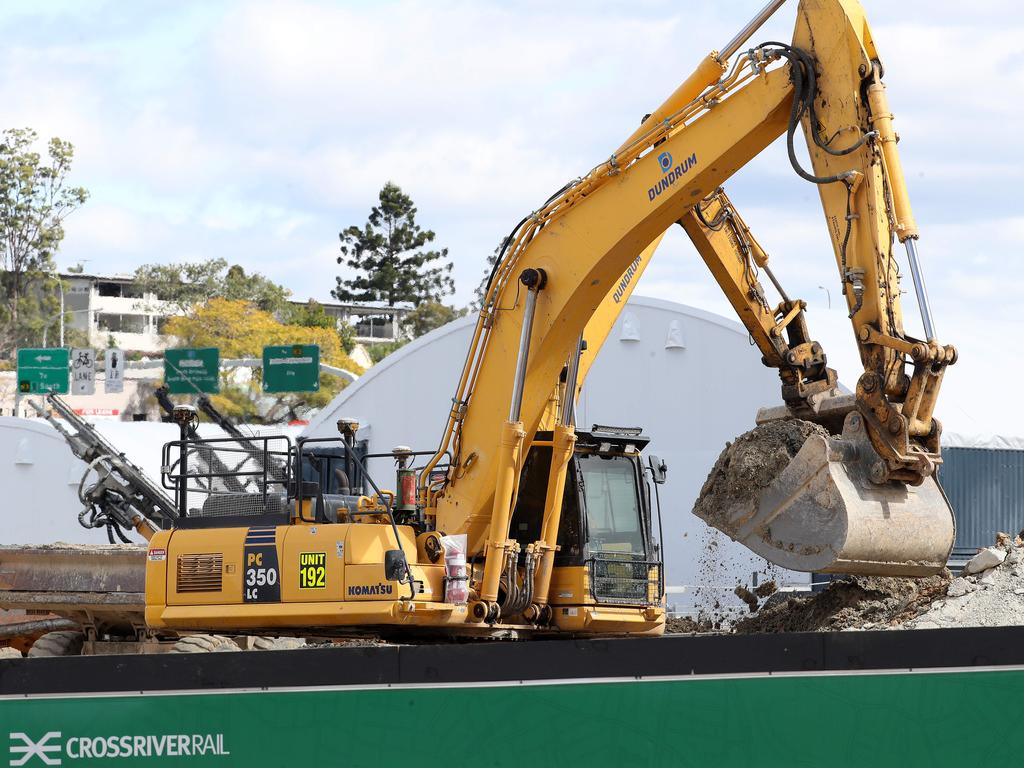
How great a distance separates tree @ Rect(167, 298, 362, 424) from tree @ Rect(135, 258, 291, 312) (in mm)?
4576

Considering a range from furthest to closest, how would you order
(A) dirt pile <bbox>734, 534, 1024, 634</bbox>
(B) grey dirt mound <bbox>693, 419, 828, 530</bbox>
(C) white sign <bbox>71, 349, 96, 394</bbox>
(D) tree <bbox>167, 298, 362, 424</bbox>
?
(D) tree <bbox>167, 298, 362, 424</bbox>
(C) white sign <bbox>71, 349, 96, 394</bbox>
(A) dirt pile <bbox>734, 534, 1024, 634</bbox>
(B) grey dirt mound <bbox>693, 419, 828, 530</bbox>

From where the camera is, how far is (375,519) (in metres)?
12.5

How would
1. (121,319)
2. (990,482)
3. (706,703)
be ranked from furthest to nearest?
1. (121,319)
2. (990,482)
3. (706,703)

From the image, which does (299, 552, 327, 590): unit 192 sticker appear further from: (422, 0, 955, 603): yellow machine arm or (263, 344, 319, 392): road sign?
(263, 344, 319, 392): road sign

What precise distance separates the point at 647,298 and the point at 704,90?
14635 mm

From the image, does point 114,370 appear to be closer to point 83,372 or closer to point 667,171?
point 83,372

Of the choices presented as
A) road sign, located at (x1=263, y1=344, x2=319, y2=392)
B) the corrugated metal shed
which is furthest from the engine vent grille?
road sign, located at (x1=263, y1=344, x2=319, y2=392)

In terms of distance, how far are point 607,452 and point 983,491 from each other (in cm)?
1463

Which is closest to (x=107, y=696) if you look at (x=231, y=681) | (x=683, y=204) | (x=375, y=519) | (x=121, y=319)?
(x=231, y=681)

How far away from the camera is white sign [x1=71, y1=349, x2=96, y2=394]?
5284 cm

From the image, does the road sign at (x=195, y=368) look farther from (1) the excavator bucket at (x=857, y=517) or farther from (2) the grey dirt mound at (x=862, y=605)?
(1) the excavator bucket at (x=857, y=517)

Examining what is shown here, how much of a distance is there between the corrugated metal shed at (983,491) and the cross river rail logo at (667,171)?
14399 millimetres

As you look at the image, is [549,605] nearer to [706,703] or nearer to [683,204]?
[683,204]

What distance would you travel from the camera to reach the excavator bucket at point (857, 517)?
38.0ft
